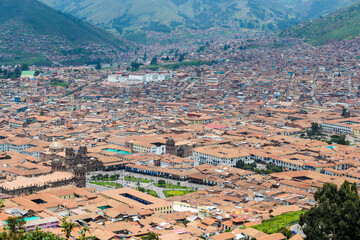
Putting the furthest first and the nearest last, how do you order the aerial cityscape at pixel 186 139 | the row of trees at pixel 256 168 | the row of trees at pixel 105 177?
the row of trees at pixel 256 168 < the row of trees at pixel 105 177 < the aerial cityscape at pixel 186 139

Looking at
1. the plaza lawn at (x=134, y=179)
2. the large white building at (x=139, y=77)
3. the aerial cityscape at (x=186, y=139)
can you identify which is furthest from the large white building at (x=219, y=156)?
the large white building at (x=139, y=77)

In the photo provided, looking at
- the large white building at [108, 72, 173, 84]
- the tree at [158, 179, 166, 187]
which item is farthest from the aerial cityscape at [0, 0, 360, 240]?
the tree at [158, 179, 166, 187]

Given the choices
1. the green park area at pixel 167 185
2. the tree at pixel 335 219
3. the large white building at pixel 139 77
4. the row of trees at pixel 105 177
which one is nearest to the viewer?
the tree at pixel 335 219

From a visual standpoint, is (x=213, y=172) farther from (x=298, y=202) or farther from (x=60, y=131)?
(x=60, y=131)

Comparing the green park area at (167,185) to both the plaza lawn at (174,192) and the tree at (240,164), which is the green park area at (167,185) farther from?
the tree at (240,164)

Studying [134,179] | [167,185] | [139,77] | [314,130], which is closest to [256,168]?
[167,185]

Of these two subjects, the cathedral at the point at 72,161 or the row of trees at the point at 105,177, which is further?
the row of trees at the point at 105,177

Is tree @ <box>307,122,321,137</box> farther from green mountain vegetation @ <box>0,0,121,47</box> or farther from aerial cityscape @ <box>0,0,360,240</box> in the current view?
green mountain vegetation @ <box>0,0,121,47</box>

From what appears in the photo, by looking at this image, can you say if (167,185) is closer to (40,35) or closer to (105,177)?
(105,177)
